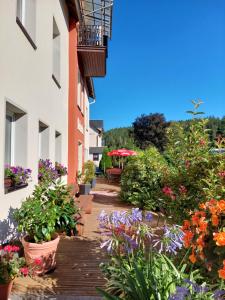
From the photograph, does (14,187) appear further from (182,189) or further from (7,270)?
(182,189)

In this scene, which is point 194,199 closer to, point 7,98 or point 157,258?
point 157,258

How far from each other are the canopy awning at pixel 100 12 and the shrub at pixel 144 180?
19.6 ft

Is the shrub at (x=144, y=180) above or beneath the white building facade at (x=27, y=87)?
beneath

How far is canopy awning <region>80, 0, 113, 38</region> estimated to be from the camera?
35.7 feet

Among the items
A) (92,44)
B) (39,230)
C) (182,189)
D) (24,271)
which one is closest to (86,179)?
(92,44)

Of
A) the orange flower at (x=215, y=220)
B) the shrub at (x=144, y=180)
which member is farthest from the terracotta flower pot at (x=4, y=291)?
the shrub at (x=144, y=180)

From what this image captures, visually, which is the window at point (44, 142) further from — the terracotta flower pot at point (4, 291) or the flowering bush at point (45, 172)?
the terracotta flower pot at point (4, 291)

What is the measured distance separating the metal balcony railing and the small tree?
27.8 meters

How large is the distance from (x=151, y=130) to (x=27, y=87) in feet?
117

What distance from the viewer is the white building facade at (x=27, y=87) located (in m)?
3.89

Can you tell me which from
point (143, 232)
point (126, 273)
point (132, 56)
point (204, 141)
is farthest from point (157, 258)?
point (132, 56)

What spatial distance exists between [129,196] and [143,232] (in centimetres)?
761

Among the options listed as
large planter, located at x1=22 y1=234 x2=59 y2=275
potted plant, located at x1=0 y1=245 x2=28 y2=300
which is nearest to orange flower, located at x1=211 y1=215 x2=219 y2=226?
potted plant, located at x1=0 y1=245 x2=28 y2=300

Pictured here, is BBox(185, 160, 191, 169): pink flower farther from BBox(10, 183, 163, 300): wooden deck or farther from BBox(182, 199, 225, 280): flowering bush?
BBox(182, 199, 225, 280): flowering bush
